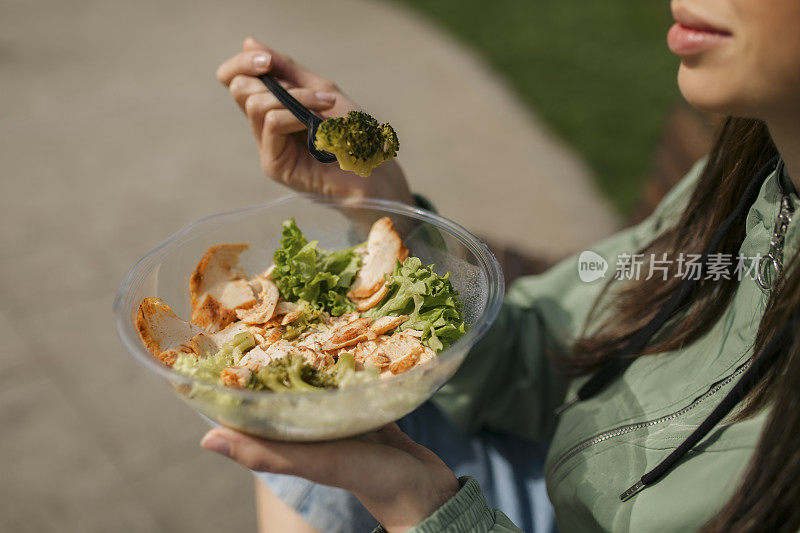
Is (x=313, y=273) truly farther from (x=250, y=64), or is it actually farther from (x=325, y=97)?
(x=250, y=64)

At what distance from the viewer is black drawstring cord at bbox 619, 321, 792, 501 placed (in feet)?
4.00

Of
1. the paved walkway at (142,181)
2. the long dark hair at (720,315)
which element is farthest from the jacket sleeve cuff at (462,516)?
the paved walkway at (142,181)

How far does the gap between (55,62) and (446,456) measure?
4827mm

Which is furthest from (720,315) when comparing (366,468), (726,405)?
(366,468)

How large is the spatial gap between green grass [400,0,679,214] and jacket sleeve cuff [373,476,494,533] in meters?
3.36

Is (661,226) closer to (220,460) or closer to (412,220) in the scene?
(412,220)

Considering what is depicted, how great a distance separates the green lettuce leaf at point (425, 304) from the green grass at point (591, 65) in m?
3.27

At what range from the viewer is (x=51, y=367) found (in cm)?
304

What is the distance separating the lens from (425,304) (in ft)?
4.15

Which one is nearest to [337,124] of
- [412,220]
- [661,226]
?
[412,220]

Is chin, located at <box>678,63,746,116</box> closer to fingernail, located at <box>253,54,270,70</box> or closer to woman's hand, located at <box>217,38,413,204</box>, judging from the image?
woman's hand, located at <box>217,38,413,204</box>

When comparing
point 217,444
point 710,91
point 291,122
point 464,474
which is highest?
point 710,91

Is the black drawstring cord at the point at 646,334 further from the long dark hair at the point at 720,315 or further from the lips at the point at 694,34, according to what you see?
the lips at the point at 694,34

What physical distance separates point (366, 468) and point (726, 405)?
64 centimetres
